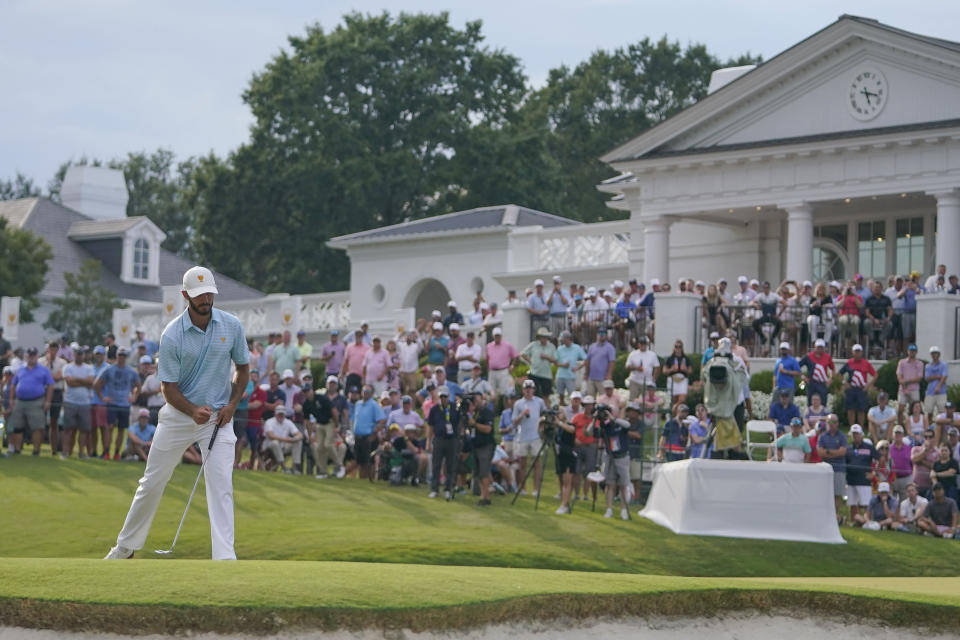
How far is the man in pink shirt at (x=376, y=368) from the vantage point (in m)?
27.2

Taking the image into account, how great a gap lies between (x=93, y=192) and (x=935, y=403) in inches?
1979

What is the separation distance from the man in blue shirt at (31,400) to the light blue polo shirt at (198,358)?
14696 mm

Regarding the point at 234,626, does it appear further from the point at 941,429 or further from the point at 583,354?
the point at 583,354

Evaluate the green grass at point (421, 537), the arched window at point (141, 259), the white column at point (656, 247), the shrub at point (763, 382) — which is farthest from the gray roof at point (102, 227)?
the green grass at point (421, 537)

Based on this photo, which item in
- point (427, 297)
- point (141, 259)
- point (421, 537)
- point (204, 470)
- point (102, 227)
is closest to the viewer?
point (204, 470)

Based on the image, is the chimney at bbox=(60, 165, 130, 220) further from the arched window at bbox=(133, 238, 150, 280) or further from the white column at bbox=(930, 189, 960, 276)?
the white column at bbox=(930, 189, 960, 276)

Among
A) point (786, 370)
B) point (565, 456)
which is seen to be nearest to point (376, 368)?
point (565, 456)

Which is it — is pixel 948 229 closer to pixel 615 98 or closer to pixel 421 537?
pixel 421 537

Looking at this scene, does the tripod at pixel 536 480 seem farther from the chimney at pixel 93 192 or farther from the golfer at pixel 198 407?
the chimney at pixel 93 192

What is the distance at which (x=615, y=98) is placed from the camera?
259 feet

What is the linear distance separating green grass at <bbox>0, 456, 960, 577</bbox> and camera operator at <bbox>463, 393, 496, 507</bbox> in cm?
47

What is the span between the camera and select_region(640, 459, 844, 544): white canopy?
19.6 metres

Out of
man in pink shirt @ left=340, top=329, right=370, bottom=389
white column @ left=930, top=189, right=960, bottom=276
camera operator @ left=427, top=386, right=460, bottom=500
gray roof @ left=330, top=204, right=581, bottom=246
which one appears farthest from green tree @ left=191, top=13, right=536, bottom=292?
camera operator @ left=427, top=386, right=460, bottom=500

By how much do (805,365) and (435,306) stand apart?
26.3m
